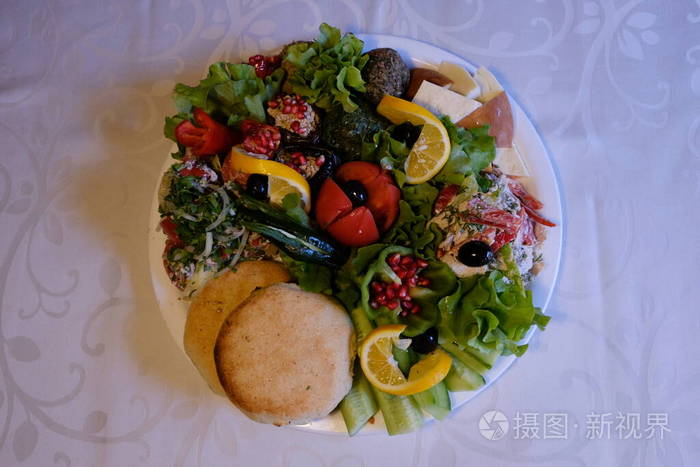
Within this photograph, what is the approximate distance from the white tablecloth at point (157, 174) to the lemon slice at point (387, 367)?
0.44 metres

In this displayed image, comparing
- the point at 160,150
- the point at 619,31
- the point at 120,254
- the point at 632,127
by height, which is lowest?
the point at 120,254

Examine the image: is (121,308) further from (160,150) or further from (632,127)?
(632,127)

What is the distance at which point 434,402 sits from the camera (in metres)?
1.75

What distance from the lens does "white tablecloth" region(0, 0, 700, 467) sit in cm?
200

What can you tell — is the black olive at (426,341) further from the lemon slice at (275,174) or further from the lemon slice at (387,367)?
the lemon slice at (275,174)

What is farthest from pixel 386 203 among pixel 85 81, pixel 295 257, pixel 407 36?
pixel 85 81

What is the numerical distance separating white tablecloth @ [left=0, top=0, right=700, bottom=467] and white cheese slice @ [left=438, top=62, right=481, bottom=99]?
0.33m

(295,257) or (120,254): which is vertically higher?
(295,257)

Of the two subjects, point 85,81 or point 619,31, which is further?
point 85,81

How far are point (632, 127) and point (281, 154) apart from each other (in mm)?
1503

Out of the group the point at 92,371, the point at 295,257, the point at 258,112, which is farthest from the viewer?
the point at 92,371

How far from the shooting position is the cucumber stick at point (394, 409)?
174 cm

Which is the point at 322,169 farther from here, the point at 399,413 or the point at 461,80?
the point at 399,413

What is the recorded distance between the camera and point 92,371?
2.11 m
